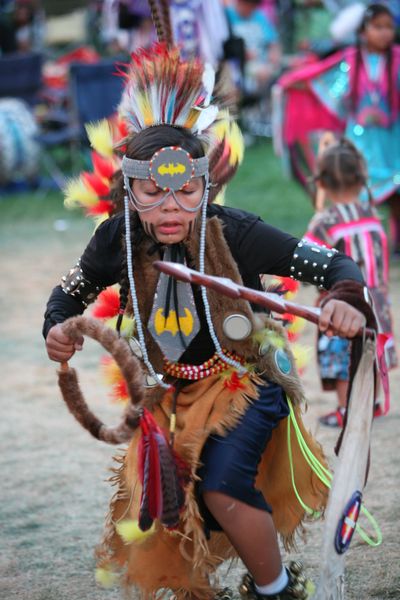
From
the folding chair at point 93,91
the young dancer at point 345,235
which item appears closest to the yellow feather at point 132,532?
the young dancer at point 345,235

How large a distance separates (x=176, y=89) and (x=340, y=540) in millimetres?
1293

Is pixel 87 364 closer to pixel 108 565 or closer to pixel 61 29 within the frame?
pixel 108 565

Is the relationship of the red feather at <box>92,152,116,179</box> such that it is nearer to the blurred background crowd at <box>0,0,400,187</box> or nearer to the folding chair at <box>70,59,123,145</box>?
the blurred background crowd at <box>0,0,400,187</box>

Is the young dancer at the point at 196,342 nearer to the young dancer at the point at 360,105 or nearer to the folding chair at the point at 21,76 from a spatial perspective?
the young dancer at the point at 360,105

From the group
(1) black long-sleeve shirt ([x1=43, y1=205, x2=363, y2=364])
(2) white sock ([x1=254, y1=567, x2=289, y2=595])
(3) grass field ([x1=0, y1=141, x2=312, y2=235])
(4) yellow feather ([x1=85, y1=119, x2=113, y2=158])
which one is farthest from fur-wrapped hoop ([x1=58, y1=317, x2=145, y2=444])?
(3) grass field ([x1=0, y1=141, x2=312, y2=235])

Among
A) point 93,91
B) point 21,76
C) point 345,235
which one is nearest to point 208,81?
point 345,235

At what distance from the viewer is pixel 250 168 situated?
13438 millimetres

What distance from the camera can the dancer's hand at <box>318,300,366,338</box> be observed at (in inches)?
100

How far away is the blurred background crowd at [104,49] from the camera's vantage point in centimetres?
1008

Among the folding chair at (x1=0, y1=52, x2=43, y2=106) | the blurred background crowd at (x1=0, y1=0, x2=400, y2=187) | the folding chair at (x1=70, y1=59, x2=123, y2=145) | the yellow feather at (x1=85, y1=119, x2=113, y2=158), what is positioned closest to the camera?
the yellow feather at (x1=85, y1=119, x2=113, y2=158)

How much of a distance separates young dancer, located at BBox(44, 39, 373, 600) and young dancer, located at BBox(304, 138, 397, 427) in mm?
1810

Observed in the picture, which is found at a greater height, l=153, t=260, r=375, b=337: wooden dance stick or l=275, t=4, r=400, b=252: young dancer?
l=153, t=260, r=375, b=337: wooden dance stick

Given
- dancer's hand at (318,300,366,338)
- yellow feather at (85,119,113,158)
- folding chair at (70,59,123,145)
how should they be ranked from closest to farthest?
dancer's hand at (318,300,366,338) → yellow feather at (85,119,113,158) → folding chair at (70,59,123,145)

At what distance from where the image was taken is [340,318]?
2.55 metres
